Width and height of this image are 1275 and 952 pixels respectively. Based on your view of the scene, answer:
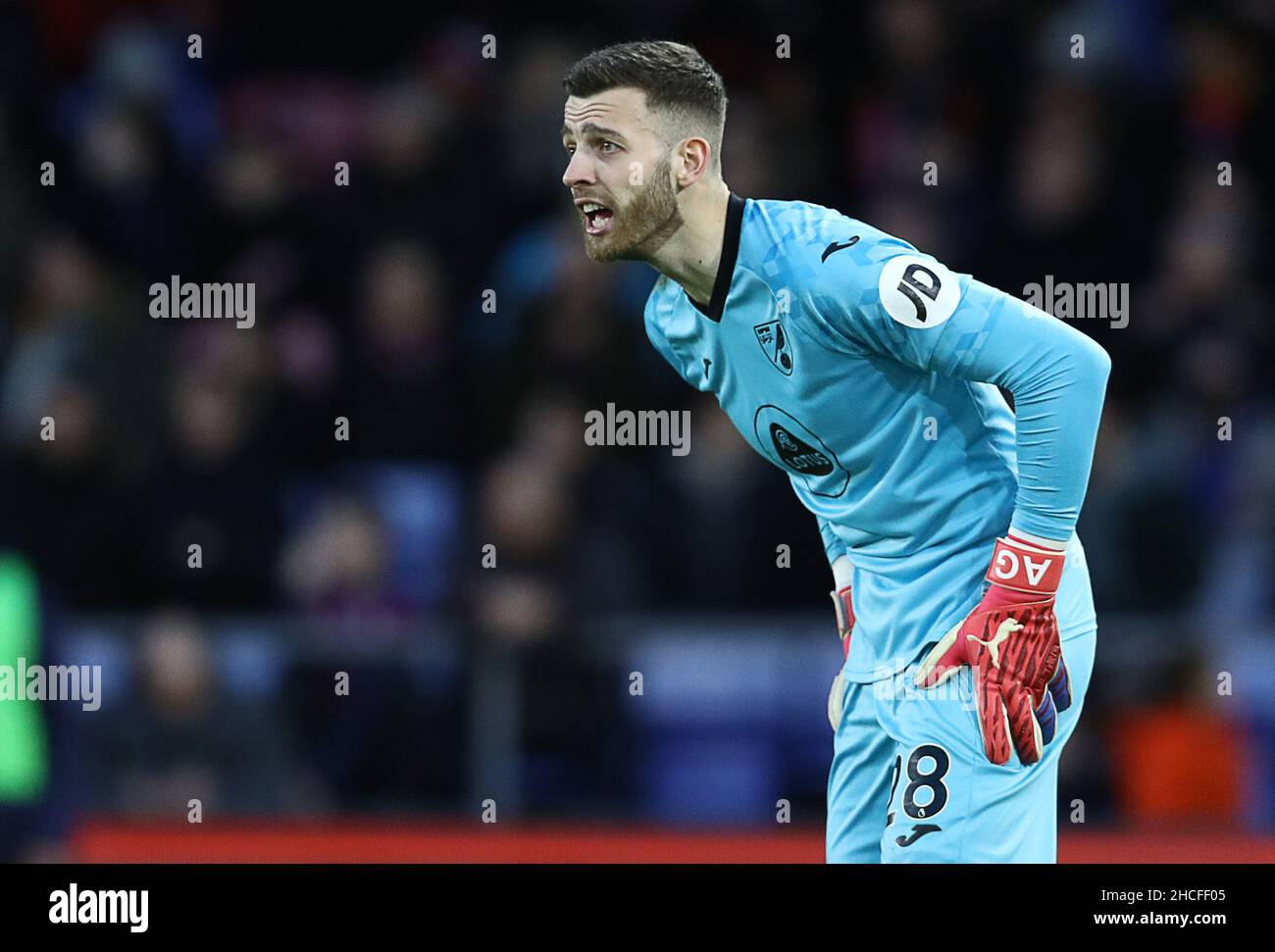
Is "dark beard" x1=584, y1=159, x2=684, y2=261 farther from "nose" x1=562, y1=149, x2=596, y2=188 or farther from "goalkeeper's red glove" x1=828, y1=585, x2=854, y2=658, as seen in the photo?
"goalkeeper's red glove" x1=828, y1=585, x2=854, y2=658

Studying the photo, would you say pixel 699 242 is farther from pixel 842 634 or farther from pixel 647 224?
pixel 842 634

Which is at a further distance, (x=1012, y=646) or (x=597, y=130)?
(x=597, y=130)

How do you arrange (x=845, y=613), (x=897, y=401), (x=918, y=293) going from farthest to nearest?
(x=845, y=613)
(x=897, y=401)
(x=918, y=293)

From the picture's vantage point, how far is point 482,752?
6.97 metres

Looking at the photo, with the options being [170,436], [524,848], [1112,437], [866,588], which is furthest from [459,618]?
[866,588]

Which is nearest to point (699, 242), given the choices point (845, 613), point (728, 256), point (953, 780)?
point (728, 256)

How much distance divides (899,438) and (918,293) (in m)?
0.34

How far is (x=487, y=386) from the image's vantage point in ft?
25.8

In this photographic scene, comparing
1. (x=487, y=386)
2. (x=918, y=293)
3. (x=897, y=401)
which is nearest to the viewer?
(x=918, y=293)

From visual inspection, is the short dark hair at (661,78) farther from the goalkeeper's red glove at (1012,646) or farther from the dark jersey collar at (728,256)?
the goalkeeper's red glove at (1012,646)

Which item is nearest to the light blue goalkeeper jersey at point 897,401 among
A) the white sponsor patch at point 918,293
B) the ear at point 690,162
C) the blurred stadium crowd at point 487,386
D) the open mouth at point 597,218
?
the white sponsor patch at point 918,293

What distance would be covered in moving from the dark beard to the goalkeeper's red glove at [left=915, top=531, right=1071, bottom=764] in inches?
35.3

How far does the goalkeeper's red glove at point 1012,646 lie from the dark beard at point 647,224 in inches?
35.3

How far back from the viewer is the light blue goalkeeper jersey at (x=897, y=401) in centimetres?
362
